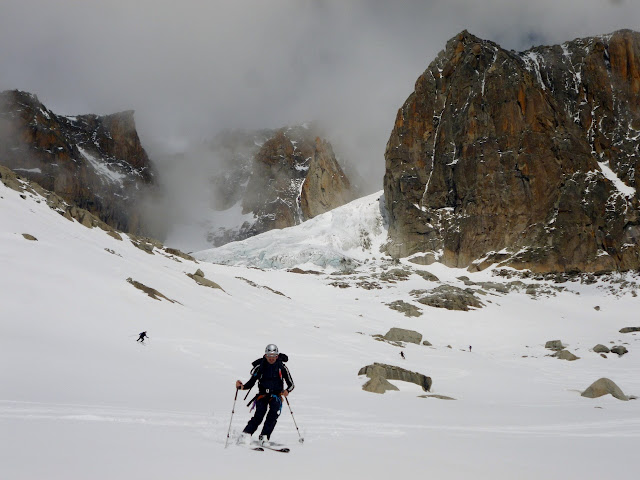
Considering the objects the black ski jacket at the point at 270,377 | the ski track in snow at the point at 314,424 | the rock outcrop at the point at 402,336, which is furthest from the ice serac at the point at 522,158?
the black ski jacket at the point at 270,377

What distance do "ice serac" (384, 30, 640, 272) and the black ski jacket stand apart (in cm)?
8808

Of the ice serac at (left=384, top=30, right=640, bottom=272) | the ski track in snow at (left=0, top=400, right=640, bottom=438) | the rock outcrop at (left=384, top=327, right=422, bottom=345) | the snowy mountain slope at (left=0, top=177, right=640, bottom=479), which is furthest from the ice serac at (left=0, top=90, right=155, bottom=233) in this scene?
the ski track in snow at (left=0, top=400, right=640, bottom=438)

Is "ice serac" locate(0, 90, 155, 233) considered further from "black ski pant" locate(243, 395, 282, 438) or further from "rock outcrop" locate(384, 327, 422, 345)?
"black ski pant" locate(243, 395, 282, 438)

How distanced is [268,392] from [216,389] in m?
5.39

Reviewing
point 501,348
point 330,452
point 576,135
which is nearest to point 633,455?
point 330,452

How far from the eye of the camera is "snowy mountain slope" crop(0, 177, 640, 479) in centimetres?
563

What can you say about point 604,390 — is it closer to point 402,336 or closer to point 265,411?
point 265,411

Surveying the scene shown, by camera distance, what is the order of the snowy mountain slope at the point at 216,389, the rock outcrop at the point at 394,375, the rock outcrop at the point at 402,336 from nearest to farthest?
the snowy mountain slope at the point at 216,389, the rock outcrop at the point at 394,375, the rock outcrop at the point at 402,336

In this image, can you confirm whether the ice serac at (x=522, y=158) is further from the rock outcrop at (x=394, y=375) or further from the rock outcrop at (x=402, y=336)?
the rock outcrop at (x=394, y=375)

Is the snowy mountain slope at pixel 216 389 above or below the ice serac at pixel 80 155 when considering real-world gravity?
below

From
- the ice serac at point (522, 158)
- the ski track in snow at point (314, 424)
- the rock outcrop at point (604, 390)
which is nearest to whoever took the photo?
the ski track in snow at point (314, 424)

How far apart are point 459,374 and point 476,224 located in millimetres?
77467

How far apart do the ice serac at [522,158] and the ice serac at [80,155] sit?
103 meters

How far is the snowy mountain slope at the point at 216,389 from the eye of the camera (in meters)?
5.63
